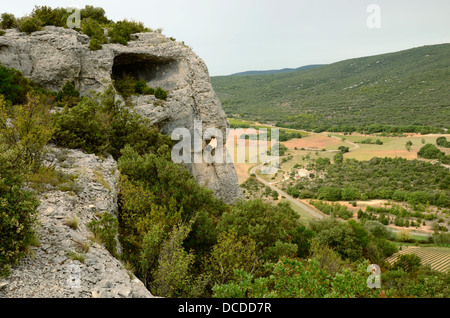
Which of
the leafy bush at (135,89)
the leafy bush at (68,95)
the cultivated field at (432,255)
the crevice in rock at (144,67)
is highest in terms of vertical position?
the crevice in rock at (144,67)

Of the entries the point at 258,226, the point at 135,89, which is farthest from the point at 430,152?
the point at 258,226

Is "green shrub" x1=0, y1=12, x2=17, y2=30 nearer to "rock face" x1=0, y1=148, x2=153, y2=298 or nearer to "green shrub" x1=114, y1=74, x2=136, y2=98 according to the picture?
"green shrub" x1=114, y1=74, x2=136, y2=98

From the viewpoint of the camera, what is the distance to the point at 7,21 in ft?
64.9

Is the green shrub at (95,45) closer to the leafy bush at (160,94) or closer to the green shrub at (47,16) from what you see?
the green shrub at (47,16)

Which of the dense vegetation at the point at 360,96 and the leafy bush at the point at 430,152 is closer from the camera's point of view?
the leafy bush at the point at 430,152

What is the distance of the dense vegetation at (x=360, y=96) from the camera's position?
338 feet

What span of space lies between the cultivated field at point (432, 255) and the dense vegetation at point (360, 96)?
201 ft

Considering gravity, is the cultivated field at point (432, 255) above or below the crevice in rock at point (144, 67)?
below

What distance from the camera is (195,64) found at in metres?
23.3

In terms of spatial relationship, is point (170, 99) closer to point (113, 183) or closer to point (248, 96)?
point (113, 183)

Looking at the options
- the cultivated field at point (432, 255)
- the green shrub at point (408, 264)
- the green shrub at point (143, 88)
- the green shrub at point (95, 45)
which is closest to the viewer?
the green shrub at point (95, 45)

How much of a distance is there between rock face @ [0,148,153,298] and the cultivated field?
35.8 metres

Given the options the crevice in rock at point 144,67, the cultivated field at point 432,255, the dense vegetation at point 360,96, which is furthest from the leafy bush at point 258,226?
the dense vegetation at point 360,96
